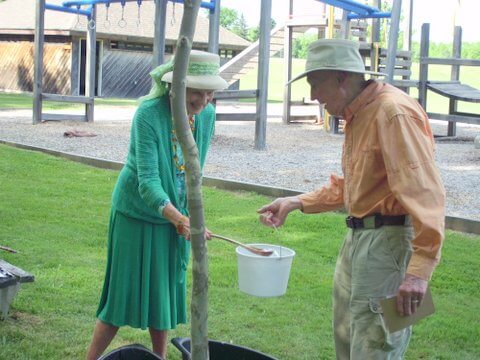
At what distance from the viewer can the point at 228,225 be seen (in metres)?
7.44

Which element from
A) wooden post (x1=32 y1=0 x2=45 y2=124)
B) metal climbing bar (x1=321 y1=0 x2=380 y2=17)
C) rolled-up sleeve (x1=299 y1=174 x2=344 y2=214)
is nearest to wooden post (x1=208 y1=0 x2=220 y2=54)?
metal climbing bar (x1=321 y1=0 x2=380 y2=17)

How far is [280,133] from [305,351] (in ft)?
42.9

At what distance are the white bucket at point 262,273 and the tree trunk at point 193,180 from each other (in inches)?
29.2

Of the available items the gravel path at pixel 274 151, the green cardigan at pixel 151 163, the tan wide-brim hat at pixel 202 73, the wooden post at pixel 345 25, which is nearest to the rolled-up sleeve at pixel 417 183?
the tan wide-brim hat at pixel 202 73

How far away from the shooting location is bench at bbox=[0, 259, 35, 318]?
4.44 m

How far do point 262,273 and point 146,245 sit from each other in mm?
657

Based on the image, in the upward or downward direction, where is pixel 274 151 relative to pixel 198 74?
downward

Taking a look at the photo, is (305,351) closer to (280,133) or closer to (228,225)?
(228,225)

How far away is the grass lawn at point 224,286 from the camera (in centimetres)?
455

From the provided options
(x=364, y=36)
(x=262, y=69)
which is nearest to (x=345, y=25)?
(x=364, y=36)

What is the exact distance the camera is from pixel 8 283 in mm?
4449

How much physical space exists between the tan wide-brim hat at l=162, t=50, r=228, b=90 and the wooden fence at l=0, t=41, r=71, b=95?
2814 cm

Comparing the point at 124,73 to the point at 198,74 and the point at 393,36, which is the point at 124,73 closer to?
the point at 393,36

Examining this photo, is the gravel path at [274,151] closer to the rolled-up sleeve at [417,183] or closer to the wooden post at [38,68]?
the wooden post at [38,68]
